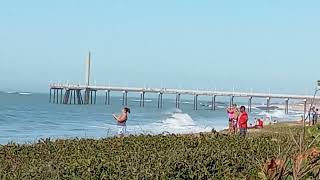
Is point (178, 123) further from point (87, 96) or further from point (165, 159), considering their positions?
point (87, 96)

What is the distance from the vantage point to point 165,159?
767 cm

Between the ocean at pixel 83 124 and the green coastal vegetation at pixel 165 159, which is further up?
the green coastal vegetation at pixel 165 159

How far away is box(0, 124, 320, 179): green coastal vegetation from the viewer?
12.7ft

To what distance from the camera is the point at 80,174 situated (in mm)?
6602

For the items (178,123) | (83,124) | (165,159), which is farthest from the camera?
(178,123)

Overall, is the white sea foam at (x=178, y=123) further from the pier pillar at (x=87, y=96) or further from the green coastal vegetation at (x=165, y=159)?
the pier pillar at (x=87, y=96)

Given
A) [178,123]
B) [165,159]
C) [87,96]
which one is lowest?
[178,123]

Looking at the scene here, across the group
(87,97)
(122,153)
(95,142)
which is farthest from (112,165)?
(87,97)

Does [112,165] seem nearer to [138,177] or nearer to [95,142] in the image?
[138,177]

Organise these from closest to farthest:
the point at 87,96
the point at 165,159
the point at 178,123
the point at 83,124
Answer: the point at 165,159 < the point at 83,124 < the point at 178,123 < the point at 87,96

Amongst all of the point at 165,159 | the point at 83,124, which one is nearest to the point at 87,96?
the point at 83,124

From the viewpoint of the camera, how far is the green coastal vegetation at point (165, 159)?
387cm

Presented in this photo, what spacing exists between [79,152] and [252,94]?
95.2m

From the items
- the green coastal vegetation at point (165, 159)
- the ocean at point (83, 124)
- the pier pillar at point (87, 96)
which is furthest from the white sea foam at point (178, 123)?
the pier pillar at point (87, 96)
